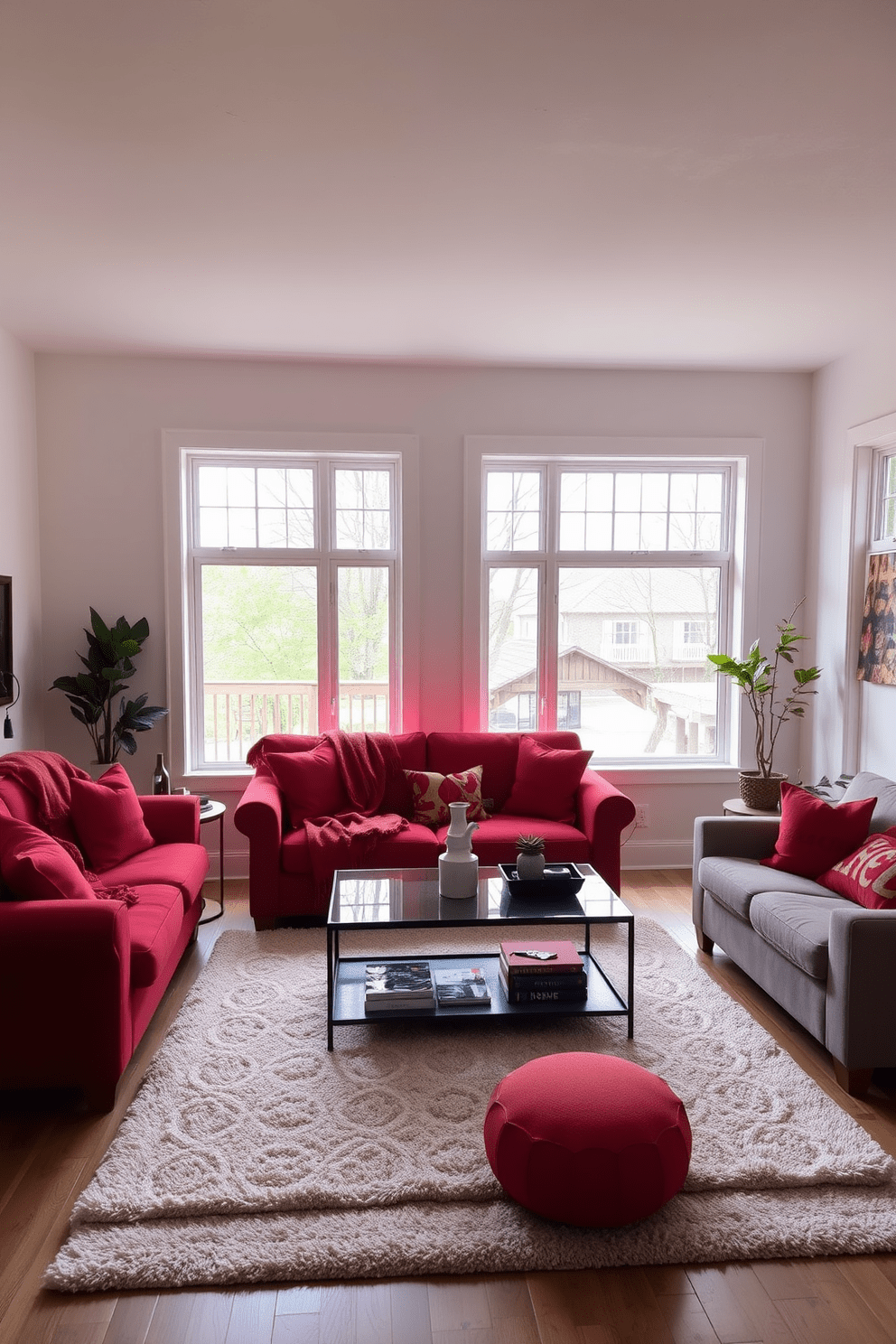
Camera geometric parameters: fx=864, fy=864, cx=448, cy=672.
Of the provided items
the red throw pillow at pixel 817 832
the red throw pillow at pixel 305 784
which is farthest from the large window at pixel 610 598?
the red throw pillow at pixel 817 832

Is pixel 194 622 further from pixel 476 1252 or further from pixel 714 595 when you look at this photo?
pixel 476 1252

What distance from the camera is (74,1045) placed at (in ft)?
8.18

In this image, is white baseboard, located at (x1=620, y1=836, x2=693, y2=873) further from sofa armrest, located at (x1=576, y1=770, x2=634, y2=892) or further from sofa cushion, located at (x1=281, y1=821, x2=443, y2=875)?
sofa cushion, located at (x1=281, y1=821, x2=443, y2=875)

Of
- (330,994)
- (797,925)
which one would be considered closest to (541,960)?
(330,994)

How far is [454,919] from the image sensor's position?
2916 millimetres

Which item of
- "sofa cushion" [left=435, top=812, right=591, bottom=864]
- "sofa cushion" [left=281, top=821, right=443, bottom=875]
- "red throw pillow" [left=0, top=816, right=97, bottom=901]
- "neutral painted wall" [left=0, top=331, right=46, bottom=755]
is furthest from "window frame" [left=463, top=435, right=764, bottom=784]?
"red throw pillow" [left=0, top=816, right=97, bottom=901]

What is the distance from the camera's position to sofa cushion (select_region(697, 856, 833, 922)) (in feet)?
10.8

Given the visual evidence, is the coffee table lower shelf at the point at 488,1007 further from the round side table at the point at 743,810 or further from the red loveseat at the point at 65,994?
the round side table at the point at 743,810

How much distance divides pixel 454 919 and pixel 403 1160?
0.79 m

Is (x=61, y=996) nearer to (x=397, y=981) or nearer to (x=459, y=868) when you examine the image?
(x=397, y=981)

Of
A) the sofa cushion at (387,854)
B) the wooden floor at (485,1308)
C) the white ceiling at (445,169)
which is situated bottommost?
the wooden floor at (485,1308)

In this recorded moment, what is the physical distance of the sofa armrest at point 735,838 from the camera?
12.4 feet

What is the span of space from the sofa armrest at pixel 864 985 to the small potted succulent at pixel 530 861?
999 millimetres

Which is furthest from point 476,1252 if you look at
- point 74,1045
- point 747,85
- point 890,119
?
point 890,119
